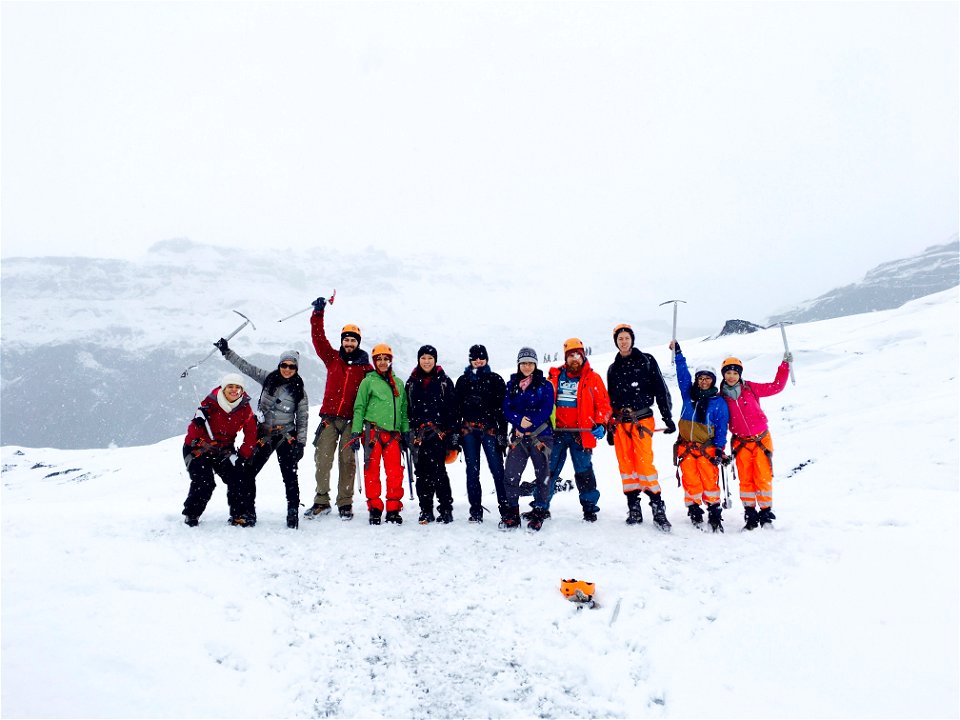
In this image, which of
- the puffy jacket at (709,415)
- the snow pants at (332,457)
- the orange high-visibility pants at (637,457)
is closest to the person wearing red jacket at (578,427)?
the orange high-visibility pants at (637,457)

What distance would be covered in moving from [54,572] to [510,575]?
15.7 feet

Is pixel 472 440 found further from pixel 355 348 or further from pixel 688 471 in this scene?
pixel 688 471

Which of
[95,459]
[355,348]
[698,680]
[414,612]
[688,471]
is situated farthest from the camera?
[95,459]

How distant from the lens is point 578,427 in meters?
8.09

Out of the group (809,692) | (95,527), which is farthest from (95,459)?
(809,692)

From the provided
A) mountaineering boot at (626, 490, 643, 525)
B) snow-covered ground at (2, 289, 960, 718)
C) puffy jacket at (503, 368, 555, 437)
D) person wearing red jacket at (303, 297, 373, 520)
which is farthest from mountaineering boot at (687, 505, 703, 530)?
person wearing red jacket at (303, 297, 373, 520)

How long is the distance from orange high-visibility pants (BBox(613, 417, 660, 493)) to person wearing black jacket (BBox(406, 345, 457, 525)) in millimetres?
2595

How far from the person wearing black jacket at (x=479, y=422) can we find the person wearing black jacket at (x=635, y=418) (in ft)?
5.72

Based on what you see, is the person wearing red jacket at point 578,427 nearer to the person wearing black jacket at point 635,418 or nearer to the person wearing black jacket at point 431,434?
the person wearing black jacket at point 635,418

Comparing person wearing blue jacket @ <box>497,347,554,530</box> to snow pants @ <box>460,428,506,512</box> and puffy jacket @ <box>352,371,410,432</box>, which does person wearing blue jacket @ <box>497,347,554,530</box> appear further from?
puffy jacket @ <box>352,371,410,432</box>

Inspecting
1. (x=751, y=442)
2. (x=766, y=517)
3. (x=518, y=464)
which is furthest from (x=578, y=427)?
(x=766, y=517)

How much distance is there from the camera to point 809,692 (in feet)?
13.6

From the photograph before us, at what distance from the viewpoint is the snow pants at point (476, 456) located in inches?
320

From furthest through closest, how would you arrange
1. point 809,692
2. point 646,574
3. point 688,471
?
point 688,471 < point 646,574 < point 809,692
